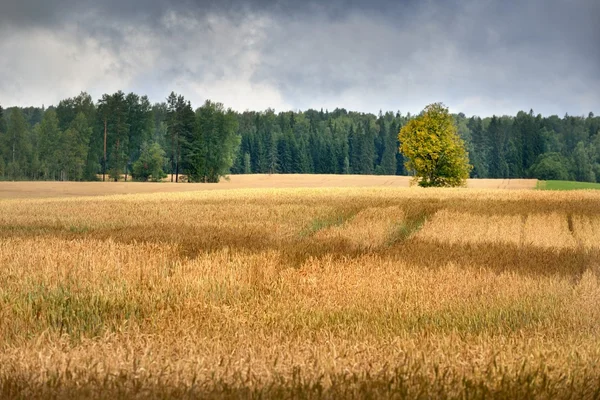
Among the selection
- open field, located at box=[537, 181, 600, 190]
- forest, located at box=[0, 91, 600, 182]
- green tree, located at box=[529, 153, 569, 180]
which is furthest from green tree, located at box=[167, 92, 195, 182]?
green tree, located at box=[529, 153, 569, 180]

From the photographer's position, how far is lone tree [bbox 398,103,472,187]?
68.5m

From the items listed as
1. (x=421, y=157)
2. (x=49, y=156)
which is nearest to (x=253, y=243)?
(x=421, y=157)

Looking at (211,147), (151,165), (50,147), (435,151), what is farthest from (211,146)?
(435,151)

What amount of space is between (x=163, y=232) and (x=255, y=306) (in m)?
9.00

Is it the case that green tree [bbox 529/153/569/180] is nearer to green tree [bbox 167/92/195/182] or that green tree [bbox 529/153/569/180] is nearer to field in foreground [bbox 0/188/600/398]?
green tree [bbox 167/92/195/182]

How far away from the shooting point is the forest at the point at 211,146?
94312 mm

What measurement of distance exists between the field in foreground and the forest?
7702 centimetres

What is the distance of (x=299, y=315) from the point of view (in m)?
8.19

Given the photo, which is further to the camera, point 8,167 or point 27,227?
point 8,167

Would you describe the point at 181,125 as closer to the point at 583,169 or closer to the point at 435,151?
the point at 435,151

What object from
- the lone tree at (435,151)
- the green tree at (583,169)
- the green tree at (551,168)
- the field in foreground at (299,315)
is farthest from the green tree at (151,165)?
the green tree at (583,169)

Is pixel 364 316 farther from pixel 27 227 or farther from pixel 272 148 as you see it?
pixel 272 148

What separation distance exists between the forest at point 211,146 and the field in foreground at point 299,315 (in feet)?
253

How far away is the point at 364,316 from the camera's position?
326 inches
